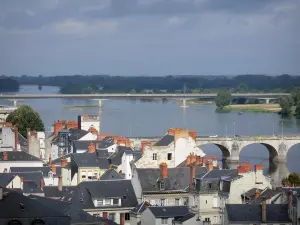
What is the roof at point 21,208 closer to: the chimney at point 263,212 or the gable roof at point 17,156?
the chimney at point 263,212

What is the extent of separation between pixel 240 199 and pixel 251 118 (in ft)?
301

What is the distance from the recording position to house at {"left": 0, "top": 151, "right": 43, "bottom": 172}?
4257cm

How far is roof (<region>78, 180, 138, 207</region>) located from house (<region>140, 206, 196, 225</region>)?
313cm

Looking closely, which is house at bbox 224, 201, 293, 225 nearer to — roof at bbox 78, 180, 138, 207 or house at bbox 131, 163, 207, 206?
house at bbox 131, 163, 207, 206

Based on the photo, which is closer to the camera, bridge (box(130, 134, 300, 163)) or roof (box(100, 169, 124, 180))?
roof (box(100, 169, 124, 180))

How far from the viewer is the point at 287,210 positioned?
2745cm

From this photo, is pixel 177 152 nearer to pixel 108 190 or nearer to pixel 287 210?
pixel 108 190

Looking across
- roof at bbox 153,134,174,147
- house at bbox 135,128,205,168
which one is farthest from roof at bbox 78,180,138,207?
roof at bbox 153,134,174,147

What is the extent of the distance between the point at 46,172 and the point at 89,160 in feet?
6.89

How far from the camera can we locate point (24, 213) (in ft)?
66.2

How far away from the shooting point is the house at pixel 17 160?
42569mm

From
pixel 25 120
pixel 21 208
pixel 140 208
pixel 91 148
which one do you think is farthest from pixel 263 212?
pixel 25 120

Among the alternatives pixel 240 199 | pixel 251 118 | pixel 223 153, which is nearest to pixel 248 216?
pixel 240 199

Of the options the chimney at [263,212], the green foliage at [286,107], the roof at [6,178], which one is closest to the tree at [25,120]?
the roof at [6,178]
